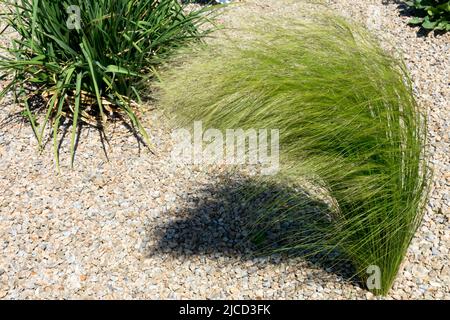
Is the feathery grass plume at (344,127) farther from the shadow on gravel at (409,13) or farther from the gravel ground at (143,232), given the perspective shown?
the shadow on gravel at (409,13)

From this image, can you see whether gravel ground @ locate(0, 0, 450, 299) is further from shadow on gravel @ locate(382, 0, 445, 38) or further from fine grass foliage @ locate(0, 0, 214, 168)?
shadow on gravel @ locate(382, 0, 445, 38)

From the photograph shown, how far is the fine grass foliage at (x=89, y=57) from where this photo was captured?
319cm

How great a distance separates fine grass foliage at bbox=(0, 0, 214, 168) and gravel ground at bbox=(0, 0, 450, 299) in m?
0.16

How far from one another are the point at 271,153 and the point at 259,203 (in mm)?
592

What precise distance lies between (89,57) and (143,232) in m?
1.14

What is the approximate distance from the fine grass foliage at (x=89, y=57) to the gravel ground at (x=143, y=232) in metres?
0.16

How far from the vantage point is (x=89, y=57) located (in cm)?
320

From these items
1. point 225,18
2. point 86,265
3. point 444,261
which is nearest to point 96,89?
point 86,265

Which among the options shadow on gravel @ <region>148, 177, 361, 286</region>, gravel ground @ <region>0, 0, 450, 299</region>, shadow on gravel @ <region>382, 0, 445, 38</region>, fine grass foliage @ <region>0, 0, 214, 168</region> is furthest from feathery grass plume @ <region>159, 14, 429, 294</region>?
shadow on gravel @ <region>382, 0, 445, 38</region>

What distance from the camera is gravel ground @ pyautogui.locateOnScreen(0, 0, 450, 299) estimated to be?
246 centimetres

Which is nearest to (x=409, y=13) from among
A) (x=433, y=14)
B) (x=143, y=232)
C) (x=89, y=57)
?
(x=433, y=14)

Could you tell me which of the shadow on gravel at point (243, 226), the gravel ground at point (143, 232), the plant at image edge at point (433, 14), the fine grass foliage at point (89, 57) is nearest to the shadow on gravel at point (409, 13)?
the plant at image edge at point (433, 14)

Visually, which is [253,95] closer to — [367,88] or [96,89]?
[367,88]

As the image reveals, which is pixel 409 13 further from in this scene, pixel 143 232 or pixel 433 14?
pixel 143 232
